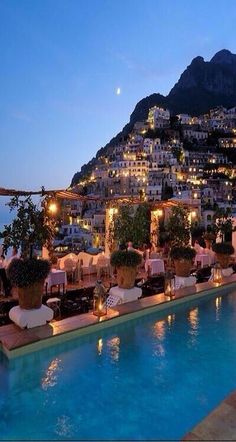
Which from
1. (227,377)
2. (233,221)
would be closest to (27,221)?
(227,377)

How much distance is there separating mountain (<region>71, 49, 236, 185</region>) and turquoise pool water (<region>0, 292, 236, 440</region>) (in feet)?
521

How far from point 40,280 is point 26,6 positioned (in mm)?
32327

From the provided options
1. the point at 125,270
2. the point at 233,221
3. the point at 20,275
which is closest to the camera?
the point at 20,275

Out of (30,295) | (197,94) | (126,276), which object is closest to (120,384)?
(30,295)

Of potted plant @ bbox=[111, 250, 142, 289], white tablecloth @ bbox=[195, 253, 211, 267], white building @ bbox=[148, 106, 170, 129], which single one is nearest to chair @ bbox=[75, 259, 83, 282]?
potted plant @ bbox=[111, 250, 142, 289]

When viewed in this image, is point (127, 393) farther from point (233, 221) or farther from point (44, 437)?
point (233, 221)

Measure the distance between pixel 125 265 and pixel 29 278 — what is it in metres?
3.28

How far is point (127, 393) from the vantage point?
5609 mm

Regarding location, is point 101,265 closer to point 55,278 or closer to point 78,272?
point 78,272

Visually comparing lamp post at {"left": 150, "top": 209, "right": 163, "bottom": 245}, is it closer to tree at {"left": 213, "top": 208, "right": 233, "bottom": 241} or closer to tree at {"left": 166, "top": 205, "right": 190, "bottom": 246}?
tree at {"left": 213, "top": 208, "right": 233, "bottom": 241}

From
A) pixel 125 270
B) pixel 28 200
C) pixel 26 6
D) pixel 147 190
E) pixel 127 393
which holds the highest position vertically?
pixel 26 6

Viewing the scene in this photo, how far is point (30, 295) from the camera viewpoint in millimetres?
7781

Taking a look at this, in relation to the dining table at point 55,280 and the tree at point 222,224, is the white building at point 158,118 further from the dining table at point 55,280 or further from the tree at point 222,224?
the dining table at point 55,280

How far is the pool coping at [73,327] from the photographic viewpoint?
269 inches
